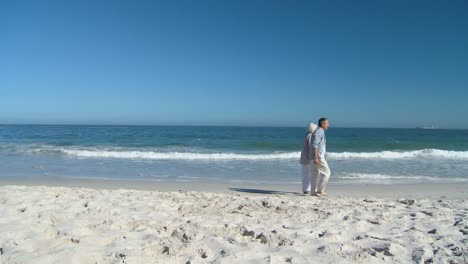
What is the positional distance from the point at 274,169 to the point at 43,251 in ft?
34.3

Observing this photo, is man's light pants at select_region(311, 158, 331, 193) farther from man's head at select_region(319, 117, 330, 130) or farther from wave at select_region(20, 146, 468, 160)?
wave at select_region(20, 146, 468, 160)

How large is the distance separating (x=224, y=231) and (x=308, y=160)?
12.4ft

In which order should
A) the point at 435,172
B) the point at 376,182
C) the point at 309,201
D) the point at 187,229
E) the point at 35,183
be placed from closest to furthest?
the point at 187,229 → the point at 309,201 → the point at 35,183 → the point at 376,182 → the point at 435,172

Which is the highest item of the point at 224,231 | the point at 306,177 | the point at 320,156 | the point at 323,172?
the point at 320,156

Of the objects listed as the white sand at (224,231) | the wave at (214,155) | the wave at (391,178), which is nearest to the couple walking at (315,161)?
the white sand at (224,231)

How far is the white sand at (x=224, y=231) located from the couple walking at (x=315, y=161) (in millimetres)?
1265

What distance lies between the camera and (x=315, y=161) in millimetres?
7477

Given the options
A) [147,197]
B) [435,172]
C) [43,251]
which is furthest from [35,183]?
[435,172]

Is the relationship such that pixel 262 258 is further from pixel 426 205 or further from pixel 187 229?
pixel 426 205

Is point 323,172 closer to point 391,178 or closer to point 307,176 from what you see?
point 307,176

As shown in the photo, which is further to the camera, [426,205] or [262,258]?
[426,205]

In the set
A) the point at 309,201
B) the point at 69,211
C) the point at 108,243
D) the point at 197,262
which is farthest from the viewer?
the point at 309,201

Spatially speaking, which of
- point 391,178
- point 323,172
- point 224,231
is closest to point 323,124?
point 323,172

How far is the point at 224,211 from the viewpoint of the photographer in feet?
18.4
